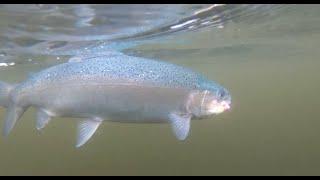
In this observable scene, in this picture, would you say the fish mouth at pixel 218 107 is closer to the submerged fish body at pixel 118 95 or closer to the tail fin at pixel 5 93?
the submerged fish body at pixel 118 95

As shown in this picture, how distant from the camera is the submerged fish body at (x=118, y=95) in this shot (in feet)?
15.4

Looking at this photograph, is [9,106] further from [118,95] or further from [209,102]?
[209,102]

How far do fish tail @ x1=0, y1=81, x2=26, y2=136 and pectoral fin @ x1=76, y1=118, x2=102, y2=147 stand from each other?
91cm

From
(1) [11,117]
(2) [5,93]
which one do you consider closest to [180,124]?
(1) [11,117]

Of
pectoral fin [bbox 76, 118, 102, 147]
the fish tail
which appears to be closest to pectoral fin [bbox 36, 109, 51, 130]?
the fish tail

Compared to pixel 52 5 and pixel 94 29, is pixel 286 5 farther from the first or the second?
pixel 52 5

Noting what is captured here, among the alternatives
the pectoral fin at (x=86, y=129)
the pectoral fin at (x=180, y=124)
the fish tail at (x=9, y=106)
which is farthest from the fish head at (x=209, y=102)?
the fish tail at (x=9, y=106)

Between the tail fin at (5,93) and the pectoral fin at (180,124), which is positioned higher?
the pectoral fin at (180,124)

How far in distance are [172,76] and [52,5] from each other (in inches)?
201

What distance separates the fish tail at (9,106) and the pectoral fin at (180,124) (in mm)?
2024

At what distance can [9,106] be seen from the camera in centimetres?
527

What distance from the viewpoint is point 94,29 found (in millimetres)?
11812

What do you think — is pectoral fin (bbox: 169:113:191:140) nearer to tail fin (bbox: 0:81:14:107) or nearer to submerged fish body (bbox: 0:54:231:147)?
submerged fish body (bbox: 0:54:231:147)

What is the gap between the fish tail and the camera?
16.6ft
